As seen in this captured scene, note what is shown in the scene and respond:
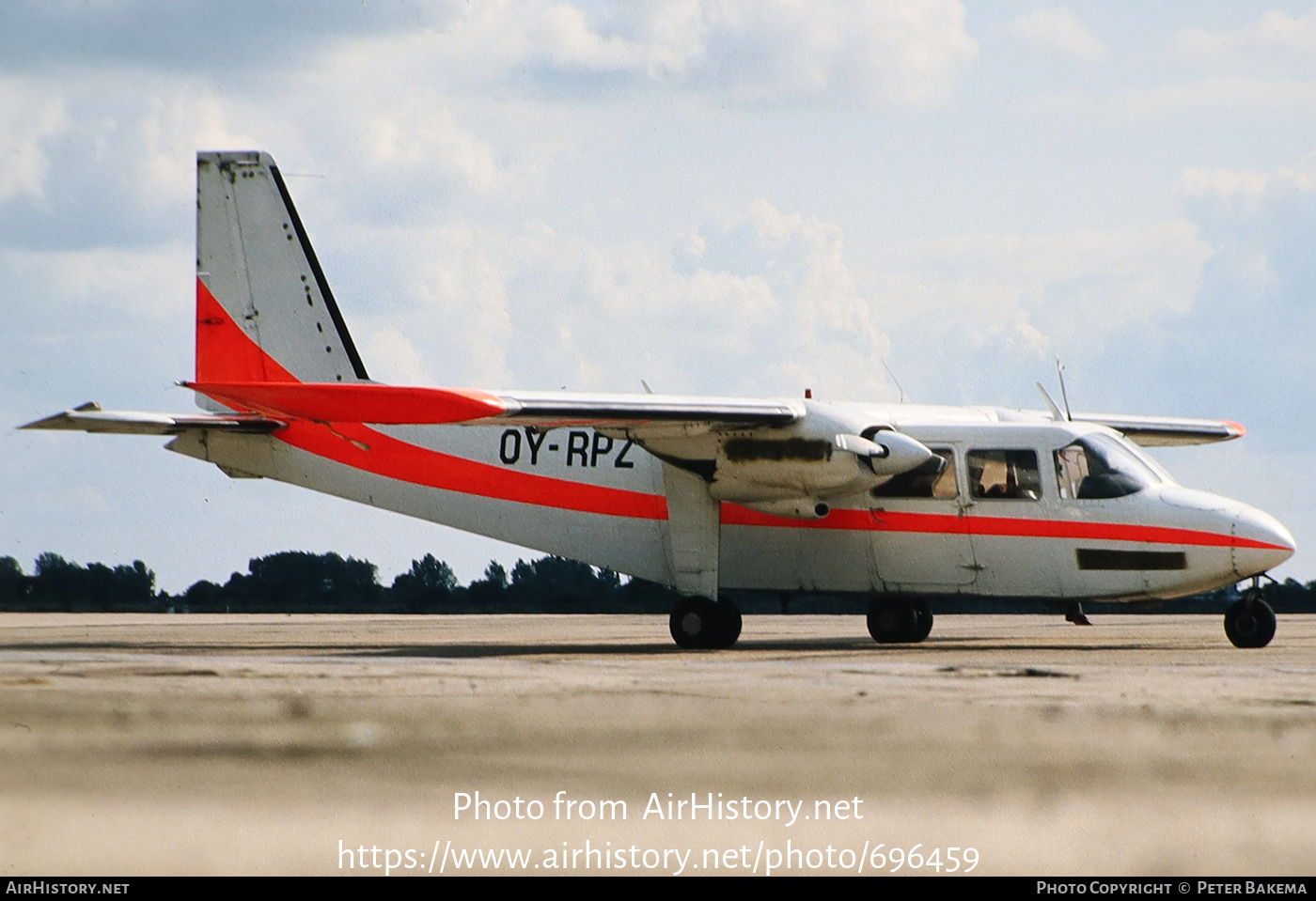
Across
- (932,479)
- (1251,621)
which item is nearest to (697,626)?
(932,479)

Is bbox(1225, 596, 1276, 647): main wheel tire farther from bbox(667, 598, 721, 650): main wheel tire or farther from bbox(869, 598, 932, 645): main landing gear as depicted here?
bbox(667, 598, 721, 650): main wheel tire

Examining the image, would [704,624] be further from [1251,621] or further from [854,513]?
[1251,621]

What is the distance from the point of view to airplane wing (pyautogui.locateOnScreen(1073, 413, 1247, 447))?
939 inches

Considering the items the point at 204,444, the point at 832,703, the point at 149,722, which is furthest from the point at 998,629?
the point at 149,722

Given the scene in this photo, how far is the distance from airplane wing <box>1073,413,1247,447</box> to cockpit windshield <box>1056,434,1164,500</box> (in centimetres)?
513

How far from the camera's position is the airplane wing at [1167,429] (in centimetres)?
2384

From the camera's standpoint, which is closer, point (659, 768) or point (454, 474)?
point (659, 768)

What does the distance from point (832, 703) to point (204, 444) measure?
41.9ft

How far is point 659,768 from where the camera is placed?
7883mm

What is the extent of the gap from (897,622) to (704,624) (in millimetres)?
2722

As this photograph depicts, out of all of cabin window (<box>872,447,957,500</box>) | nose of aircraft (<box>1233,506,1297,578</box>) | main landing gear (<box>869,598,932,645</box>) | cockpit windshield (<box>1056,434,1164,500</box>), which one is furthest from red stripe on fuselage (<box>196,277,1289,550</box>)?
main landing gear (<box>869,598,932,645</box>)

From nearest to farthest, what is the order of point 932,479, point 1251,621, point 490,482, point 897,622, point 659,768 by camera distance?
point 659,768 → point 1251,621 → point 932,479 → point 897,622 → point 490,482

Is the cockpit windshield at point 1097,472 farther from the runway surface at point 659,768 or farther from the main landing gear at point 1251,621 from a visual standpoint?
the runway surface at point 659,768

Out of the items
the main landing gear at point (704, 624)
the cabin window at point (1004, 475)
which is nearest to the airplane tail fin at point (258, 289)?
the main landing gear at point (704, 624)
